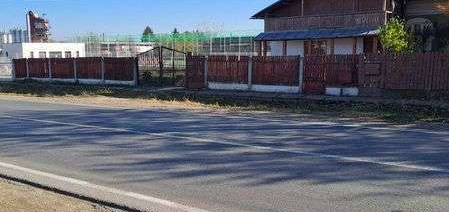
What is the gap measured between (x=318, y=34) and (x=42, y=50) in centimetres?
3753

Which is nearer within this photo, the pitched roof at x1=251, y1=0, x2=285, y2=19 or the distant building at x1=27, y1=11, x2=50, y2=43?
the pitched roof at x1=251, y1=0, x2=285, y2=19

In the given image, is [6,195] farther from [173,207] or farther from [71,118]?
[71,118]

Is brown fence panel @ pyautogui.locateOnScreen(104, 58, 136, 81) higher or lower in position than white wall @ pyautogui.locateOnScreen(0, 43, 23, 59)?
lower

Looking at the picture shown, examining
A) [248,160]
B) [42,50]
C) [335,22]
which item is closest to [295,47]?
[335,22]

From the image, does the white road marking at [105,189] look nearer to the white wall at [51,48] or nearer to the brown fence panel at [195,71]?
the brown fence panel at [195,71]

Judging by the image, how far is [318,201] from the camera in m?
5.64

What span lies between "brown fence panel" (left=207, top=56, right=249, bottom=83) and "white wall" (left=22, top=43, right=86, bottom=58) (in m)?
38.4

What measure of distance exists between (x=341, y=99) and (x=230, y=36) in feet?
113

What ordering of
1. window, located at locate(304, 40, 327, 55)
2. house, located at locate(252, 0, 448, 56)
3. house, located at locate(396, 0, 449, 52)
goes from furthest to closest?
1. window, located at locate(304, 40, 327, 55)
2. house, located at locate(252, 0, 448, 56)
3. house, located at locate(396, 0, 449, 52)

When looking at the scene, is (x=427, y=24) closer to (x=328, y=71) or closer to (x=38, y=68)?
(x=328, y=71)

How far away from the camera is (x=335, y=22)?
30.3 metres

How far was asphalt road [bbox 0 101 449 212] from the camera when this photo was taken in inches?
229

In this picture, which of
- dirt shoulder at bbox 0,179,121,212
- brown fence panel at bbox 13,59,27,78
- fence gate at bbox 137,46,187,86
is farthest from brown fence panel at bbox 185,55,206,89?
dirt shoulder at bbox 0,179,121,212

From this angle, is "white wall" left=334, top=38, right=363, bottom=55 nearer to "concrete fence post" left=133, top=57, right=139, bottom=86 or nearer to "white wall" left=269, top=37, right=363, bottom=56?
"white wall" left=269, top=37, right=363, bottom=56
